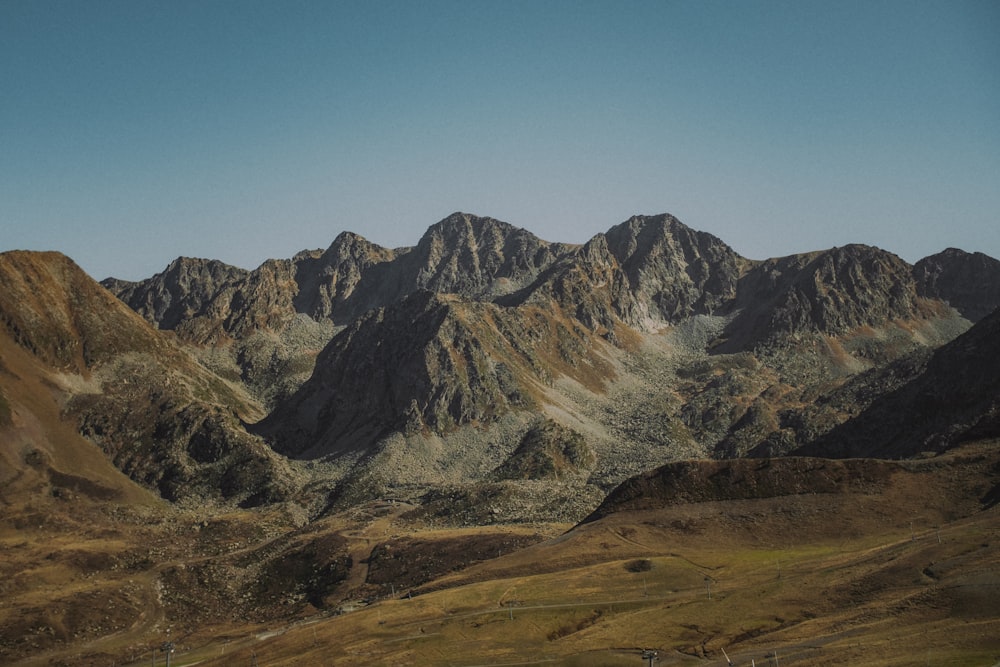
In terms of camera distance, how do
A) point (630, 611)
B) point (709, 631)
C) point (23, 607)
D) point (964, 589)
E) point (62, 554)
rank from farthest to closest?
1. point (62, 554)
2. point (23, 607)
3. point (630, 611)
4. point (709, 631)
5. point (964, 589)

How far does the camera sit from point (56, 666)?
14725 centimetres

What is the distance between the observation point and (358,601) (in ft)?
554

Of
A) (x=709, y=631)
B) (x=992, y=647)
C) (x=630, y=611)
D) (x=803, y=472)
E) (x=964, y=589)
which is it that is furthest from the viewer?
(x=803, y=472)

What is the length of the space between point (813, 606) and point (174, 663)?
10920cm

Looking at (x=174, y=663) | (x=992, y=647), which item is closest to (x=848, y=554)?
(x=992, y=647)

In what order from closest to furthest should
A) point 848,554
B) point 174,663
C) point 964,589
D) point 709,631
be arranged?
point 964,589
point 709,631
point 848,554
point 174,663

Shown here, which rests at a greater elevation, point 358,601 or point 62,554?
point 62,554

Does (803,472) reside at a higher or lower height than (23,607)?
higher

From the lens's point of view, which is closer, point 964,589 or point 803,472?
point 964,589

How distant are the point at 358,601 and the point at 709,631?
300ft

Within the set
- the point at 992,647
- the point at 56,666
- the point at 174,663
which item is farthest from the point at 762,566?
the point at 56,666

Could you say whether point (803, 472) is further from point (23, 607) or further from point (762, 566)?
point (23, 607)

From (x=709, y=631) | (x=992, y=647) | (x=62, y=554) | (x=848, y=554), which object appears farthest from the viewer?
(x=62, y=554)

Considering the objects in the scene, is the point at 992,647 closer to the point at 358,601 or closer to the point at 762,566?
the point at 762,566
